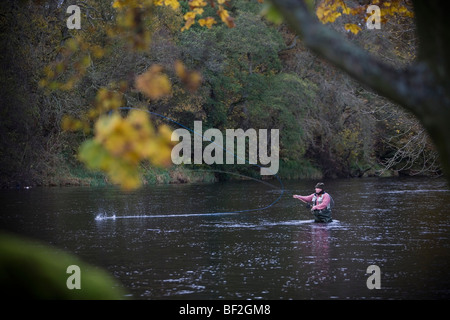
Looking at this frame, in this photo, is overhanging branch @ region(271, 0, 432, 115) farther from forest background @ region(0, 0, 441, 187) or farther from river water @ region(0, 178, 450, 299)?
forest background @ region(0, 0, 441, 187)

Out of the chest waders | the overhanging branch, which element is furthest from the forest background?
the overhanging branch

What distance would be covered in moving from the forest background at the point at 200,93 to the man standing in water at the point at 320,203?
10380mm

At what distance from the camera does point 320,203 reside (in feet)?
A: 65.3

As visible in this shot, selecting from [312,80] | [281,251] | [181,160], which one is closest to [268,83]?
[312,80]

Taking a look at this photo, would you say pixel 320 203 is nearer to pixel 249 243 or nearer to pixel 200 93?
pixel 249 243

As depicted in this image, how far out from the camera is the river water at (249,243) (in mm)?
11203

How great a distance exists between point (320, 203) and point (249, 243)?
4.35 m

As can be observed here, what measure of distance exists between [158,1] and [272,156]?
1727 inches

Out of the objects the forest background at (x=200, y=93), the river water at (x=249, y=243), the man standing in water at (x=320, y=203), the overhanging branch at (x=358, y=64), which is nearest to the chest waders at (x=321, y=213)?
the man standing in water at (x=320, y=203)

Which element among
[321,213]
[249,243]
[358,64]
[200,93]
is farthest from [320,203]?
[200,93]

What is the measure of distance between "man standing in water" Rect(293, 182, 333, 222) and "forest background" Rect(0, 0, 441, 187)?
409 inches

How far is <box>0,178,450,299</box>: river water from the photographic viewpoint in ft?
36.8

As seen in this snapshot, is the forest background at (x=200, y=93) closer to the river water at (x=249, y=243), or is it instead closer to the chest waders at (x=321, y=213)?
the river water at (x=249, y=243)
